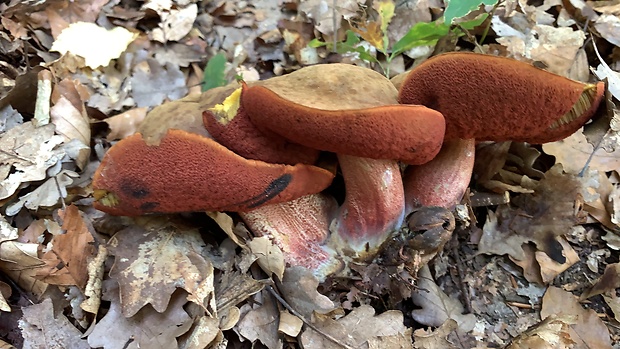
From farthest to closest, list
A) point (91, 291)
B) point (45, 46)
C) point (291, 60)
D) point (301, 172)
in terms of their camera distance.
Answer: point (291, 60) < point (45, 46) < point (91, 291) < point (301, 172)

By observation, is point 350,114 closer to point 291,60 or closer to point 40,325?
point 40,325

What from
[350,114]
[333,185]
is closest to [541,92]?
[350,114]

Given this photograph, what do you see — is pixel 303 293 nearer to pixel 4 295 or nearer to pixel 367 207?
pixel 367 207

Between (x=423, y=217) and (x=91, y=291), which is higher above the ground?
(x=423, y=217)

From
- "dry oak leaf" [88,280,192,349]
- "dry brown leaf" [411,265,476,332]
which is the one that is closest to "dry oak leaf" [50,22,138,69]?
"dry oak leaf" [88,280,192,349]

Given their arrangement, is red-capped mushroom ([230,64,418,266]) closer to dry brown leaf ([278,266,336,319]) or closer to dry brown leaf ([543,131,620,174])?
dry brown leaf ([278,266,336,319])

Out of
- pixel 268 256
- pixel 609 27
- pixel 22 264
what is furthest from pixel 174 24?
pixel 609 27
